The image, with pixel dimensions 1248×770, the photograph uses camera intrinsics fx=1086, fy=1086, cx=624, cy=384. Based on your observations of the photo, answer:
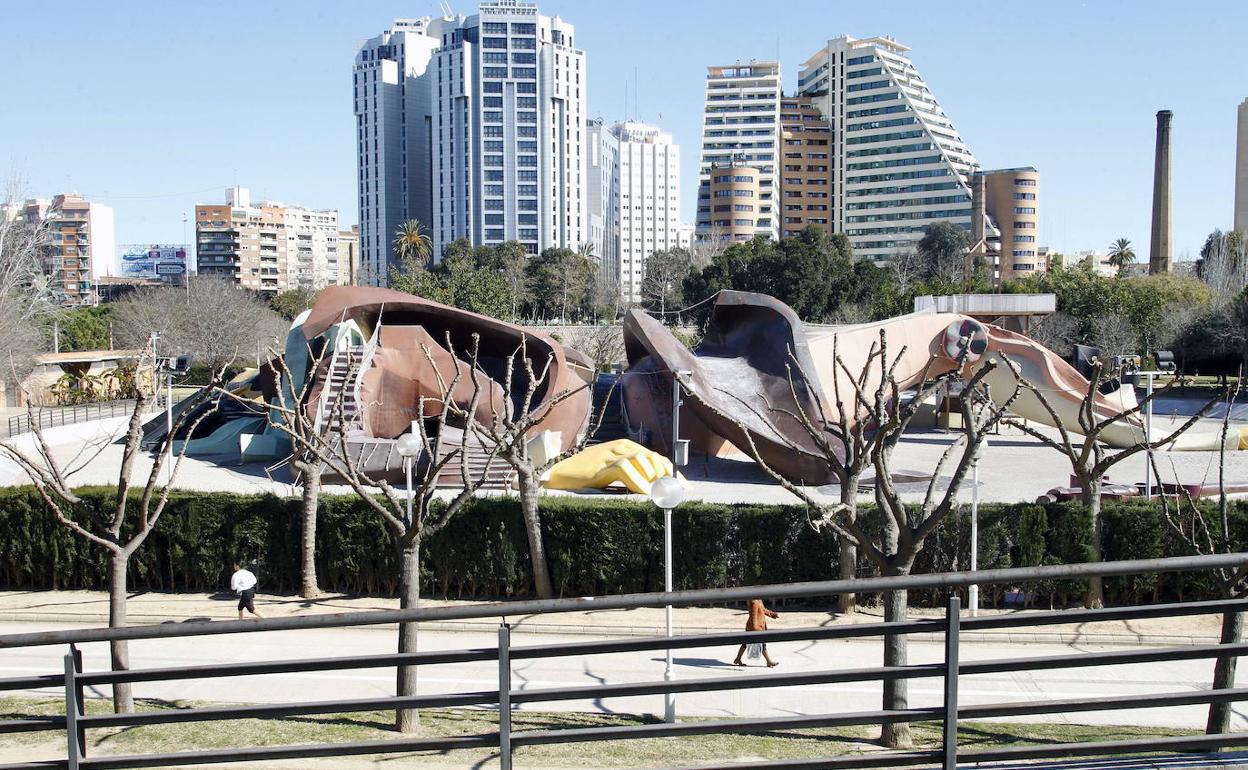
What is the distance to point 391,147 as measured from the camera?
469 ft

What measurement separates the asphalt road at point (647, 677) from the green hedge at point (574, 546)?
227 cm

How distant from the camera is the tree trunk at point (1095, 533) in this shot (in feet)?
55.8

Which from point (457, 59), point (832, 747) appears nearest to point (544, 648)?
point (832, 747)

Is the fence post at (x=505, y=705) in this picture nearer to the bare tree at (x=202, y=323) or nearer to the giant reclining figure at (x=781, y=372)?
the giant reclining figure at (x=781, y=372)

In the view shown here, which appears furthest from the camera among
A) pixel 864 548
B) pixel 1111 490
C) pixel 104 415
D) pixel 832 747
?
pixel 104 415

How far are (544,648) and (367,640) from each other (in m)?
13.0

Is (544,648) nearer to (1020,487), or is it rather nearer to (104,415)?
(1020,487)

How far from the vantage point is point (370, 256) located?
468 ft

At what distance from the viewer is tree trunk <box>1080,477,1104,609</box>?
1702 cm

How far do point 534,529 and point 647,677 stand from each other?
465cm

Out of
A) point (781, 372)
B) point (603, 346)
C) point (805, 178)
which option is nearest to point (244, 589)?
point (781, 372)

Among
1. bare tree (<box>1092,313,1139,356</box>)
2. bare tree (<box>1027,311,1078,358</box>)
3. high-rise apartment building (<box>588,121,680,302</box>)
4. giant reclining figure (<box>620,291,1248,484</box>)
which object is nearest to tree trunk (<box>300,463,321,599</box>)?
giant reclining figure (<box>620,291,1248,484</box>)

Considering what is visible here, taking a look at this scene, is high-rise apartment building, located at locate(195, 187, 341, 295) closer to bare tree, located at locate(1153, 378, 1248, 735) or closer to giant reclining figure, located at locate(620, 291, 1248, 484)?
giant reclining figure, located at locate(620, 291, 1248, 484)

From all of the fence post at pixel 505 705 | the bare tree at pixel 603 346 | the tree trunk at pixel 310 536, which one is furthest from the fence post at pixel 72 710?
the bare tree at pixel 603 346
